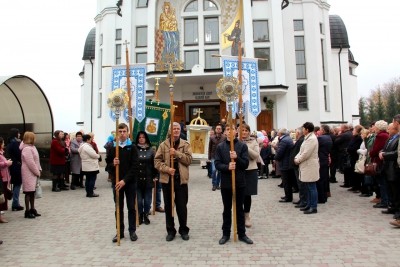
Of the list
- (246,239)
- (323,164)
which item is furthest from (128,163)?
(323,164)

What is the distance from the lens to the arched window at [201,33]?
25.2 meters

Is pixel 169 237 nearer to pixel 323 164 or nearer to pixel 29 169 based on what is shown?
pixel 29 169

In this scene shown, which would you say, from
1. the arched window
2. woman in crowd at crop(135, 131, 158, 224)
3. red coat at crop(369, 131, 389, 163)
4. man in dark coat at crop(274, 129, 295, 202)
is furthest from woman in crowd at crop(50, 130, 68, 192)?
the arched window

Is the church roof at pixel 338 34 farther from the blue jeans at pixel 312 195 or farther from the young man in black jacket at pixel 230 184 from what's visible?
the young man in black jacket at pixel 230 184

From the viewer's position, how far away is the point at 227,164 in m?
6.15

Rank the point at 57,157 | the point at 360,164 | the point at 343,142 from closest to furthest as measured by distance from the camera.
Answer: the point at 360,164, the point at 343,142, the point at 57,157

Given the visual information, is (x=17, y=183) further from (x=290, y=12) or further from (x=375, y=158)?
(x=290, y=12)

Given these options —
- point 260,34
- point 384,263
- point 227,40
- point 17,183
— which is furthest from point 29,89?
point 260,34

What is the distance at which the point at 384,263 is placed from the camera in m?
4.89

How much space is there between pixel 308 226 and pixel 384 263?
6.87ft

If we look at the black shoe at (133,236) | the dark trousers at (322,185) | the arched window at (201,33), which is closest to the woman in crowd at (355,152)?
the dark trousers at (322,185)

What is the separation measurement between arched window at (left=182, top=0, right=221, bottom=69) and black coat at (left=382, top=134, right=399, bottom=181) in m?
18.7

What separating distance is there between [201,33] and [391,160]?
20097 millimetres

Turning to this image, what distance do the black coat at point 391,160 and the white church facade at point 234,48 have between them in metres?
16.7
